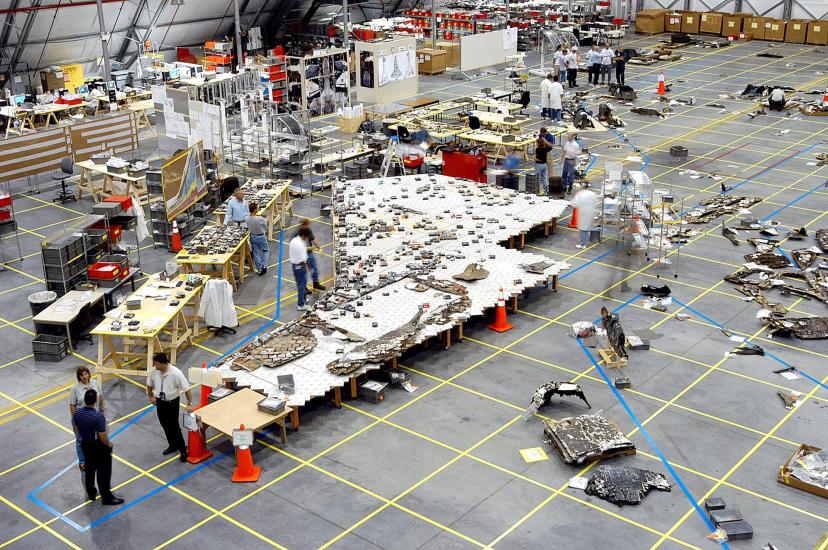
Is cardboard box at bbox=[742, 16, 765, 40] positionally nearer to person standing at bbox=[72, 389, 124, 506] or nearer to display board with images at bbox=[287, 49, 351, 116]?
display board with images at bbox=[287, 49, 351, 116]

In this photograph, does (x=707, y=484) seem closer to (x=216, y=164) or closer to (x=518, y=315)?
(x=518, y=315)

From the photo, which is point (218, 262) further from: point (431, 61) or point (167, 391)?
point (431, 61)

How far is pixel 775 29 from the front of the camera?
4562 cm

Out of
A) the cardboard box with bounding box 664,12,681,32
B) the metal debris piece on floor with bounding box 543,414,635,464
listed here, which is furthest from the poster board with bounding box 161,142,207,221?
the cardboard box with bounding box 664,12,681,32

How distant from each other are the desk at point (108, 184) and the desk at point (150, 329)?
656 centimetres

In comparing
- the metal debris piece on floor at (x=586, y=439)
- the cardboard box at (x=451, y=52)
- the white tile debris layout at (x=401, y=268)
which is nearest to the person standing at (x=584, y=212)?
the white tile debris layout at (x=401, y=268)

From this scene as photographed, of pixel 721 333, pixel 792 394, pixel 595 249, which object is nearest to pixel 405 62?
pixel 595 249

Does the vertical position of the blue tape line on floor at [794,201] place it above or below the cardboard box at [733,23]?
below

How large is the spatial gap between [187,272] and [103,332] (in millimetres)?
3597

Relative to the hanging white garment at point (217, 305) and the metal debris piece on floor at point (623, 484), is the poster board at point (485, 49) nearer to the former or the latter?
the hanging white garment at point (217, 305)

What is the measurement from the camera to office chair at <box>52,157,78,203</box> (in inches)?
926

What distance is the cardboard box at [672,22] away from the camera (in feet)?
160

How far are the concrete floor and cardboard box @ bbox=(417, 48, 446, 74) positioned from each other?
71.2ft

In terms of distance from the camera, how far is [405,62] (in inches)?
1334
